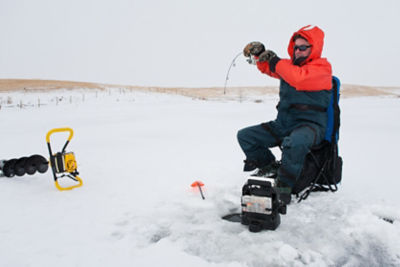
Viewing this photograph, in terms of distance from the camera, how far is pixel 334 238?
2.00 meters

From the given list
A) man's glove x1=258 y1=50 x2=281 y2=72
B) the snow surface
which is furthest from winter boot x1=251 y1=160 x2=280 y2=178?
man's glove x1=258 y1=50 x2=281 y2=72

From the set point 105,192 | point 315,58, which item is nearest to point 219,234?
point 105,192

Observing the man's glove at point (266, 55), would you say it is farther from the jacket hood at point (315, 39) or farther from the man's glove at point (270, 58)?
the jacket hood at point (315, 39)

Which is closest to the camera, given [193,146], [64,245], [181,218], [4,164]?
[64,245]

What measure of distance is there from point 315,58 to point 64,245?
2.61 m

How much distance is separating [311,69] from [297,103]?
1.17 ft

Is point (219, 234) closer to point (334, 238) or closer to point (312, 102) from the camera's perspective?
point (334, 238)

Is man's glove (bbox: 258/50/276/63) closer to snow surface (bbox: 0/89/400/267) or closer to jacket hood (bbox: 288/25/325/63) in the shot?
jacket hood (bbox: 288/25/325/63)

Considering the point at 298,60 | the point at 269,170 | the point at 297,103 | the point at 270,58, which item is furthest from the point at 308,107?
the point at 269,170

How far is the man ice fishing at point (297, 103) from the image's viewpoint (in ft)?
8.16

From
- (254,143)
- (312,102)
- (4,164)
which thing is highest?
(312,102)

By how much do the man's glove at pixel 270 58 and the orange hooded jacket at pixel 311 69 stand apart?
0.21ft

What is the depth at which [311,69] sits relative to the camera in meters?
2.48

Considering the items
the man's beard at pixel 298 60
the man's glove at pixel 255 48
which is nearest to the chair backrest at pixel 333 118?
the man's beard at pixel 298 60
